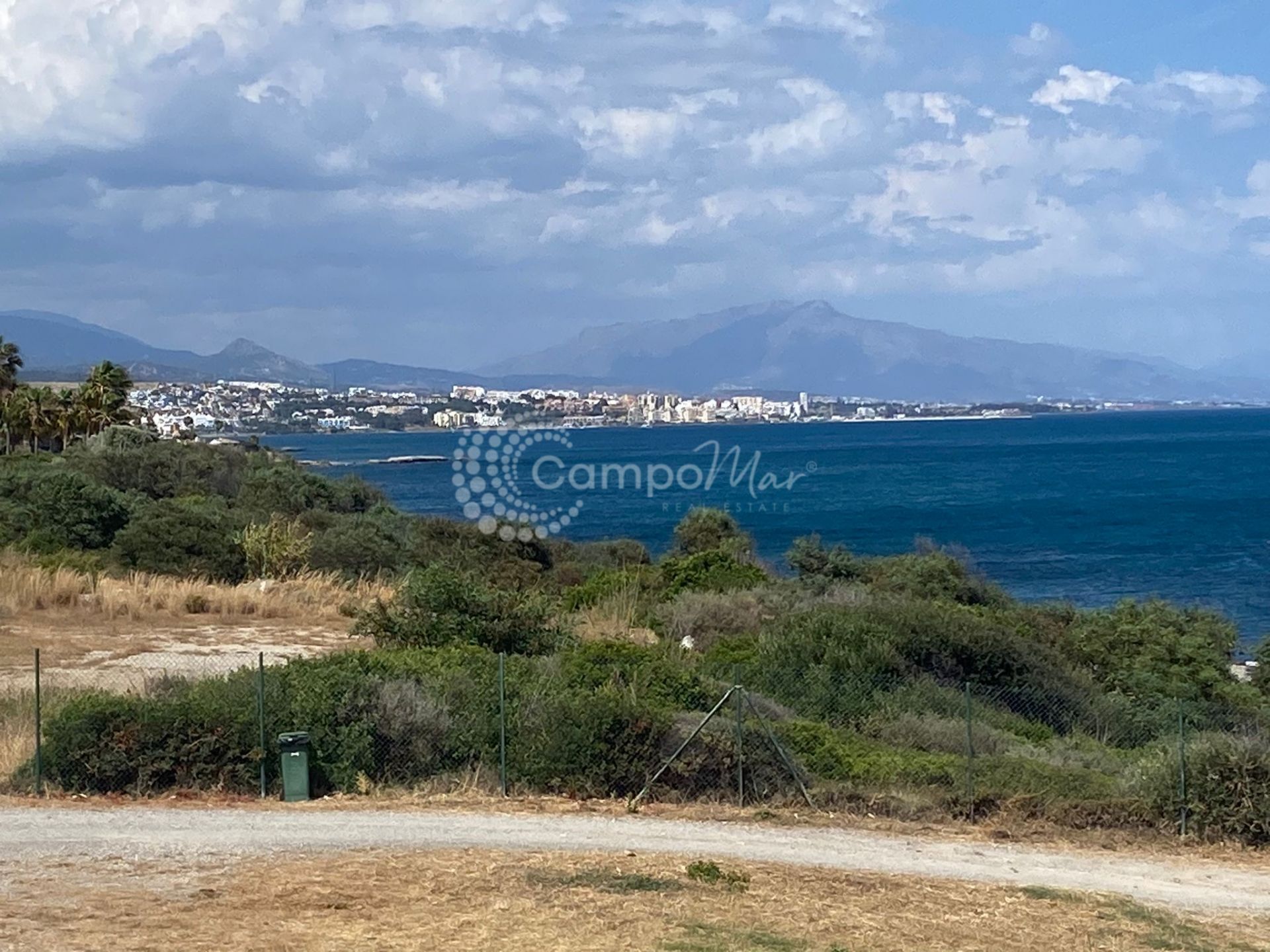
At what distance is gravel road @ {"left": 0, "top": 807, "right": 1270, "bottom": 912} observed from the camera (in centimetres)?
1162

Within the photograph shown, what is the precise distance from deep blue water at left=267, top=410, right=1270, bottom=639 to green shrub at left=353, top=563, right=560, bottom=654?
95.8 feet

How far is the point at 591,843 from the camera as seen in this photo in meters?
12.4

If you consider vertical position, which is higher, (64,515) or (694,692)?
(64,515)

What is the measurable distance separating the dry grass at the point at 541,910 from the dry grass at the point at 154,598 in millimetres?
15968

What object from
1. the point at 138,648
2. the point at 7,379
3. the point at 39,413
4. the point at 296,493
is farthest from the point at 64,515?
the point at 7,379

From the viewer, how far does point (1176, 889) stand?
38.5 feet

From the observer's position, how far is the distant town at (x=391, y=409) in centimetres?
7125

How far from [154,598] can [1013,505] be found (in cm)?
7094

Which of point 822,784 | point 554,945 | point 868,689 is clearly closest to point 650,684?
point 822,784

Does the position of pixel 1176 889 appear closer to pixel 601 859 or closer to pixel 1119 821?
pixel 1119 821

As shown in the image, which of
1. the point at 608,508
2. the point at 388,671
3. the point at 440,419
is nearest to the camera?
the point at 388,671

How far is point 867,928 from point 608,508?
86064mm

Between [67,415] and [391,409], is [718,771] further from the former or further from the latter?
[391,409]

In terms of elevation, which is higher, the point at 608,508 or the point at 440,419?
the point at 440,419
